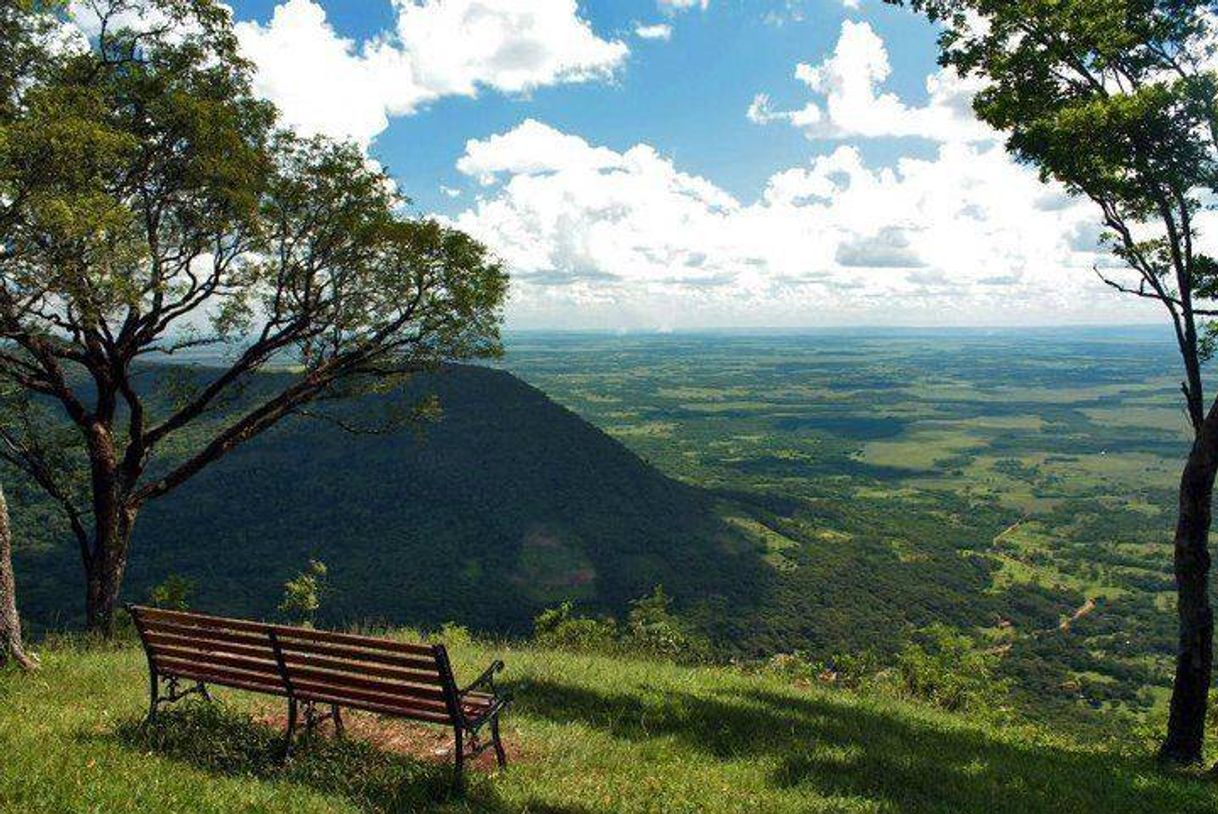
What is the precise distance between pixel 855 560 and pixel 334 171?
13946 centimetres

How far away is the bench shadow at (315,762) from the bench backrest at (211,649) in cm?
49

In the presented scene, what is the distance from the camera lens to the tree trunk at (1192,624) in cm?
1052

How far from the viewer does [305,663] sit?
23.1 feet

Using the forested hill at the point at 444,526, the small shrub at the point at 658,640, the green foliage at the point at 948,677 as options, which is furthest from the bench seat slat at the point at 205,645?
the forested hill at the point at 444,526

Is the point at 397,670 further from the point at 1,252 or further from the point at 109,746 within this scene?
the point at 1,252

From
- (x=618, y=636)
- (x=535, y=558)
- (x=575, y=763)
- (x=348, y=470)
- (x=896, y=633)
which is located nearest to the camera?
(x=575, y=763)

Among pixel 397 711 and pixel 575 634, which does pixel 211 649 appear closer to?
pixel 397 711

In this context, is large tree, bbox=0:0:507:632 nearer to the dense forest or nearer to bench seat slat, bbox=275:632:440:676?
bench seat slat, bbox=275:632:440:676

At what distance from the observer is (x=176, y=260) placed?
1470cm

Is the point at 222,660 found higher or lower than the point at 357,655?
lower

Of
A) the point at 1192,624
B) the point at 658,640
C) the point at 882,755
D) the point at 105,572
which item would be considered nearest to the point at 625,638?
the point at 658,640

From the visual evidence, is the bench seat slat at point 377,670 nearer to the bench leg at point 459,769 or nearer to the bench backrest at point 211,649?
the bench backrest at point 211,649

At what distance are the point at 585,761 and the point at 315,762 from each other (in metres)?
2.60

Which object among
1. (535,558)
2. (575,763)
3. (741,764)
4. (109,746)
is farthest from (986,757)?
(535,558)
